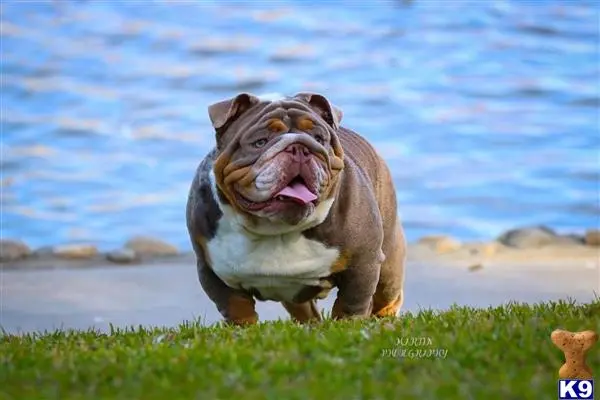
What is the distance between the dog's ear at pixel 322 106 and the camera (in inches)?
281

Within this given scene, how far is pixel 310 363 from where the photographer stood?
18.1 ft

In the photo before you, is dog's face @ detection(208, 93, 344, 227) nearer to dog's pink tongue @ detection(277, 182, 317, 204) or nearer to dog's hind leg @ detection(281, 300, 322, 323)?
dog's pink tongue @ detection(277, 182, 317, 204)

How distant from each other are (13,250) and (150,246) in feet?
4.29

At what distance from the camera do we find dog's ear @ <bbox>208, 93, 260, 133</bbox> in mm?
7023

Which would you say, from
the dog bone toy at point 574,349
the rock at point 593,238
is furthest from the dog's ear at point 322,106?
the rock at point 593,238

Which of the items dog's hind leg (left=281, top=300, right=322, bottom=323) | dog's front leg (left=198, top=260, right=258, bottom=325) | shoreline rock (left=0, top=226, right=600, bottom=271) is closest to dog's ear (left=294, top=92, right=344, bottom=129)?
dog's front leg (left=198, top=260, right=258, bottom=325)

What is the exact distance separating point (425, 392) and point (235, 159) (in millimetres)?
2172

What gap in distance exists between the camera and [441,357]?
566 centimetres

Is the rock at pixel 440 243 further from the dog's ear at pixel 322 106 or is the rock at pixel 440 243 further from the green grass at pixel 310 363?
the green grass at pixel 310 363

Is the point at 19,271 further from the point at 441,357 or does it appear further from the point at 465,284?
the point at 441,357

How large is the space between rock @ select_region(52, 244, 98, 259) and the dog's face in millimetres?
5551

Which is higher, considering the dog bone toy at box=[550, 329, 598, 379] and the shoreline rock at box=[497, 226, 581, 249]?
the dog bone toy at box=[550, 329, 598, 379]

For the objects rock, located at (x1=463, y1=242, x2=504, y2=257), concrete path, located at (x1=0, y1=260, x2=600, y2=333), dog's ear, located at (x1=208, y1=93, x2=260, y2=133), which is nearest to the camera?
dog's ear, located at (x1=208, y1=93, x2=260, y2=133)

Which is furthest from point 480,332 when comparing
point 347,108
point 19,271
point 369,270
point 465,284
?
point 347,108
